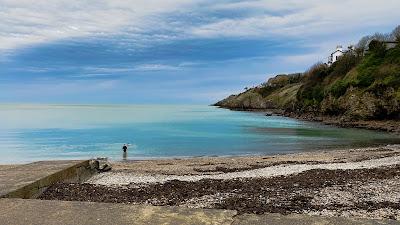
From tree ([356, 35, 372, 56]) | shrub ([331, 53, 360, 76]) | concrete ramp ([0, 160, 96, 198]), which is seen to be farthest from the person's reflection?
tree ([356, 35, 372, 56])

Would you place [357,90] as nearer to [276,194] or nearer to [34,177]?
[276,194]

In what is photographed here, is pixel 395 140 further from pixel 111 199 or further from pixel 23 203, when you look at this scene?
pixel 23 203

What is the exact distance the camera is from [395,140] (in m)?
48.3

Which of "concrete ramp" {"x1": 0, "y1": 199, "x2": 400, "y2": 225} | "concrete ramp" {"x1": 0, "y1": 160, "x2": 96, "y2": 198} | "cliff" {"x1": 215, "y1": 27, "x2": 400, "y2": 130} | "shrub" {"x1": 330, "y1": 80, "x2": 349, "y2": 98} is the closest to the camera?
"concrete ramp" {"x1": 0, "y1": 199, "x2": 400, "y2": 225}

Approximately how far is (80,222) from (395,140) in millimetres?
48932

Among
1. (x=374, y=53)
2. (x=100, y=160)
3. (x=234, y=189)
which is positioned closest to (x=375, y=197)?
(x=234, y=189)

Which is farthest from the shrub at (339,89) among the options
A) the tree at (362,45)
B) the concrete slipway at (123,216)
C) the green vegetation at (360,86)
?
the concrete slipway at (123,216)

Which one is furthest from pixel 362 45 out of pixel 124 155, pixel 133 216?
pixel 133 216

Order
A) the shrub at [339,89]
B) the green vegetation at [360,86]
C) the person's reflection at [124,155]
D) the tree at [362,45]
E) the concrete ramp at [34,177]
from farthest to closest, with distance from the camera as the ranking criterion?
the tree at [362,45]
the shrub at [339,89]
the green vegetation at [360,86]
the person's reflection at [124,155]
the concrete ramp at [34,177]

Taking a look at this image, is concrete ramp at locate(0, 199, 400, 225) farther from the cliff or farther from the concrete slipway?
the cliff

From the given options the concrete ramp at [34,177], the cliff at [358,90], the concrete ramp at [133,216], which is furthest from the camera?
the cliff at [358,90]

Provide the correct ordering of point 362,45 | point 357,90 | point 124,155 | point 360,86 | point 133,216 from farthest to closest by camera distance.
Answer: point 362,45 → point 360,86 → point 357,90 → point 124,155 → point 133,216

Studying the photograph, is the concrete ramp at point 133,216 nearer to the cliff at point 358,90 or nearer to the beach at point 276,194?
the beach at point 276,194

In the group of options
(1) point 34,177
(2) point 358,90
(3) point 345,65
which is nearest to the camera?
(1) point 34,177
